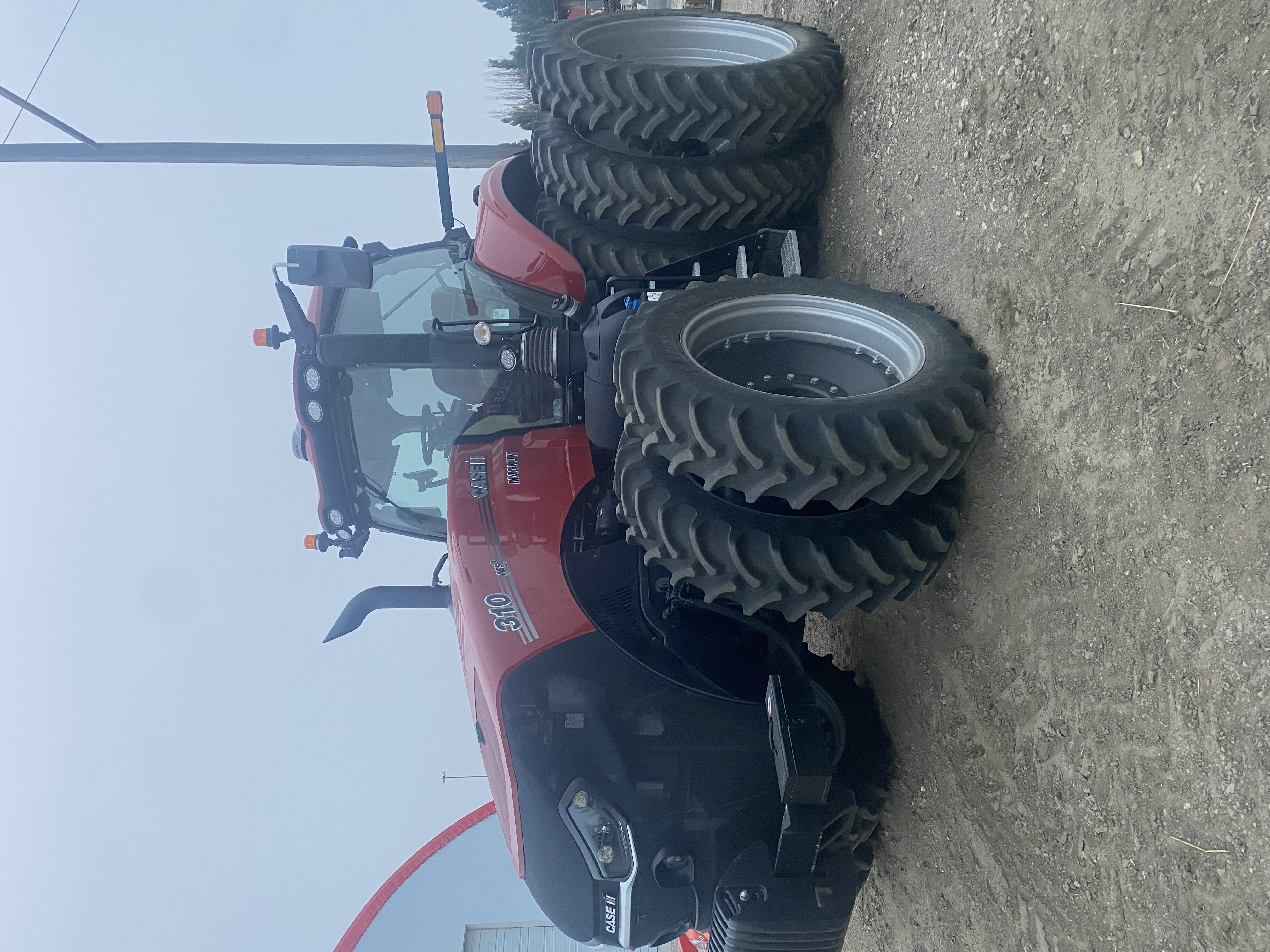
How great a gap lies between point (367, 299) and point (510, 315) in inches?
22.4

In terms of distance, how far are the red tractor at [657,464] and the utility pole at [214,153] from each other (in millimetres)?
2362

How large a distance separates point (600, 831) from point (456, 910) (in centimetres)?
722

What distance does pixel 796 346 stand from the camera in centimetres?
252

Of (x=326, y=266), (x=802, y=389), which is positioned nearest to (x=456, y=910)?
(x=326, y=266)

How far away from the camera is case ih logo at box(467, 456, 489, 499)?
2789 mm

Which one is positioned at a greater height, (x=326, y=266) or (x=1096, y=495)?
(x=326, y=266)

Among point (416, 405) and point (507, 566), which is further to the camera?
point (416, 405)

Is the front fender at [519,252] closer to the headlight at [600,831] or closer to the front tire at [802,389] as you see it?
the front tire at [802,389]

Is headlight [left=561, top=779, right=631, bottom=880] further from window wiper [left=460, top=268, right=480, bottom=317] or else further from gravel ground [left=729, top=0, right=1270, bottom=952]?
window wiper [left=460, top=268, right=480, bottom=317]

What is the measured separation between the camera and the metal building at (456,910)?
26.6ft

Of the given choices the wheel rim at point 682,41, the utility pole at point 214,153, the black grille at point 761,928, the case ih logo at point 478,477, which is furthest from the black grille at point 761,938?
the utility pole at point 214,153

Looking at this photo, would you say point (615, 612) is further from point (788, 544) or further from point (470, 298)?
point (470, 298)

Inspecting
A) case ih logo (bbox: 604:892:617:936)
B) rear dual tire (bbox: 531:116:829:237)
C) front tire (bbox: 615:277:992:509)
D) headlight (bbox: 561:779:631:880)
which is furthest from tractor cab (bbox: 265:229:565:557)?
case ih logo (bbox: 604:892:617:936)

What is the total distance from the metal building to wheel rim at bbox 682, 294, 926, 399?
6.94 metres
